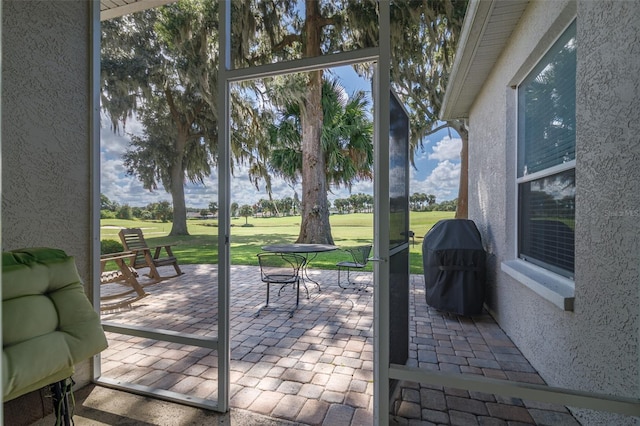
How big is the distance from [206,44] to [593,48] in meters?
2.71

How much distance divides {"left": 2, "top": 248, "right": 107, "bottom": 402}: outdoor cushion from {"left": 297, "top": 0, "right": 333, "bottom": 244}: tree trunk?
7104mm

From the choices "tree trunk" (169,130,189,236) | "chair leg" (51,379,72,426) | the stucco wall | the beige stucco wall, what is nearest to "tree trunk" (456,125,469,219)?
the stucco wall

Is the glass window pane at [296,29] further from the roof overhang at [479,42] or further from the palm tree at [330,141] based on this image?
the palm tree at [330,141]

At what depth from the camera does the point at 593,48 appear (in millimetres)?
1971

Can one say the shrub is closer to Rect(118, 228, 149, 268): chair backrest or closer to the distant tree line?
Rect(118, 228, 149, 268): chair backrest

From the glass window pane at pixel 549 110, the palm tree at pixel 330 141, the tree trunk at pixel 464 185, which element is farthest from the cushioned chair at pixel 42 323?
the palm tree at pixel 330 141

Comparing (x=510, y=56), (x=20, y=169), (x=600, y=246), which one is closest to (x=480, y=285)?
(x=600, y=246)

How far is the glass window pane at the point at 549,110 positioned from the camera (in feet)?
7.95

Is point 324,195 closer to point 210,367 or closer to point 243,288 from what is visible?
point 243,288

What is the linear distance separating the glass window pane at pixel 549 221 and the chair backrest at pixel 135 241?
129 inches

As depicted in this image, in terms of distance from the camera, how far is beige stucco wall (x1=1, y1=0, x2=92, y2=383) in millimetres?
2121

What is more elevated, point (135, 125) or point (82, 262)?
point (135, 125)

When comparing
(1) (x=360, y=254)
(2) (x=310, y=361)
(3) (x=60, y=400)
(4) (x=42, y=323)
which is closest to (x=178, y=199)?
(4) (x=42, y=323)

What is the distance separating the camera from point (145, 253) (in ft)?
9.68
